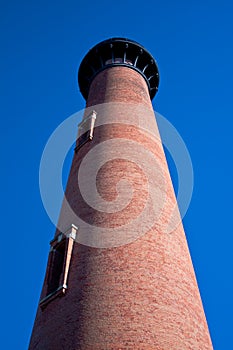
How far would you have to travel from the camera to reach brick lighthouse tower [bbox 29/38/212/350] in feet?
25.2

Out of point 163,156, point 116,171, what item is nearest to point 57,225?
point 116,171

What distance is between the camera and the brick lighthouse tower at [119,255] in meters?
7.67

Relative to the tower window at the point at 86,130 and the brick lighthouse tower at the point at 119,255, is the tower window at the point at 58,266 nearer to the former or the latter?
the brick lighthouse tower at the point at 119,255

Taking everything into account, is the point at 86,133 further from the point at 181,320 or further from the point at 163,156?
the point at 181,320

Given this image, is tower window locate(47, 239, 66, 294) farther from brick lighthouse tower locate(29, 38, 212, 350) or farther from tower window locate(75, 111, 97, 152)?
tower window locate(75, 111, 97, 152)

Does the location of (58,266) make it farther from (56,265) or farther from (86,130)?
(86,130)

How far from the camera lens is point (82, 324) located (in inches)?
304

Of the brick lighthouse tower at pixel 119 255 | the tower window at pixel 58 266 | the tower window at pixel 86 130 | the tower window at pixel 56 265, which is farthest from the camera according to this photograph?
the tower window at pixel 86 130

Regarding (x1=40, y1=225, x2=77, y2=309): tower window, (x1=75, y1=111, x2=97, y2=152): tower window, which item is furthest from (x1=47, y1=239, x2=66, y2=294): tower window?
(x1=75, y1=111, x2=97, y2=152): tower window

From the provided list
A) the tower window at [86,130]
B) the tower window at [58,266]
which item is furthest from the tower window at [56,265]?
the tower window at [86,130]

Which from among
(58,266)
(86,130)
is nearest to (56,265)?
(58,266)

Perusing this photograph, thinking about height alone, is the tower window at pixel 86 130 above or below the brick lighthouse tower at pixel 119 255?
above

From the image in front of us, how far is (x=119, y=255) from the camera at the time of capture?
28.6ft

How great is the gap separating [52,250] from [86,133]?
390 cm
